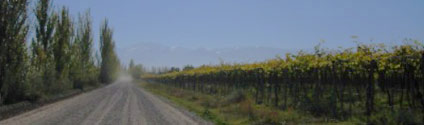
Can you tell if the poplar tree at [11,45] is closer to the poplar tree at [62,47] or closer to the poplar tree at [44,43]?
the poplar tree at [44,43]

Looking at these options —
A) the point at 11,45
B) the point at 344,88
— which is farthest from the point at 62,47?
the point at 344,88

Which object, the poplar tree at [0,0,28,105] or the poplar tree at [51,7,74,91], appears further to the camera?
the poplar tree at [51,7,74,91]

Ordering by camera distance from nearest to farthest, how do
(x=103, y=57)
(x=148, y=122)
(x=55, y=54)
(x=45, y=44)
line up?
(x=148, y=122), (x=45, y=44), (x=55, y=54), (x=103, y=57)

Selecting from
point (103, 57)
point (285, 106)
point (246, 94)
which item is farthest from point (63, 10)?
point (103, 57)

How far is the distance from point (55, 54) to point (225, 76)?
46.1ft

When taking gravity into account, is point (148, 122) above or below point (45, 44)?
below

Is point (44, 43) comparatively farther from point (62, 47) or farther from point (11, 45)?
point (11, 45)

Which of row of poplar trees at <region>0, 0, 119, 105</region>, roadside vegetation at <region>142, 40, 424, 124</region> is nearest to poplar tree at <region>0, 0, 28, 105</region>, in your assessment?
row of poplar trees at <region>0, 0, 119, 105</region>

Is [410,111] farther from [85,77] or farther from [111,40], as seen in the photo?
[111,40]

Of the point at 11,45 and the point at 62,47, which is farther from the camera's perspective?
the point at 62,47

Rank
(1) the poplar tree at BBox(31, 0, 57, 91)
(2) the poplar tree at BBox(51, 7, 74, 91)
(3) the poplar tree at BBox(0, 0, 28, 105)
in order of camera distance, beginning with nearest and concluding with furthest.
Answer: (3) the poplar tree at BBox(0, 0, 28, 105) → (1) the poplar tree at BBox(31, 0, 57, 91) → (2) the poplar tree at BBox(51, 7, 74, 91)

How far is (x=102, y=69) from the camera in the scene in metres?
71.0

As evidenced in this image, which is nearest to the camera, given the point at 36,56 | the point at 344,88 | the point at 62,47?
the point at 344,88

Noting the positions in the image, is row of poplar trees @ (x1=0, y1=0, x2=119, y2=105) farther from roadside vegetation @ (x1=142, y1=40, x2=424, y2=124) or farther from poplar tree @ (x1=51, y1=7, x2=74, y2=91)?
roadside vegetation @ (x1=142, y1=40, x2=424, y2=124)
